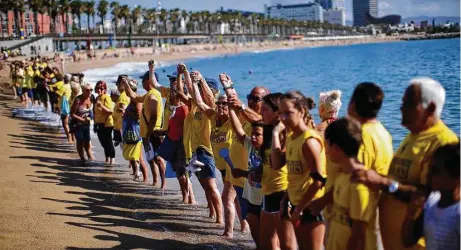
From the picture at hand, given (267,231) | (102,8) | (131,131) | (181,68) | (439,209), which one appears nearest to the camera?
(439,209)

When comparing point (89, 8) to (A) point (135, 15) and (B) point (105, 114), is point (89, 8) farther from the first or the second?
(B) point (105, 114)

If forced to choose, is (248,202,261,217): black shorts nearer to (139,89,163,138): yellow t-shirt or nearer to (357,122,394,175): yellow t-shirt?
(357,122,394,175): yellow t-shirt

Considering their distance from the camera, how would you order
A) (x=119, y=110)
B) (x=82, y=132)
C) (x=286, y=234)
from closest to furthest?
1. (x=286, y=234)
2. (x=119, y=110)
3. (x=82, y=132)

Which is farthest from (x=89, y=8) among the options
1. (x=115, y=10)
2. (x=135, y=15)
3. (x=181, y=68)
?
(x=181, y=68)

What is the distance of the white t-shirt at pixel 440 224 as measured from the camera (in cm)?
350

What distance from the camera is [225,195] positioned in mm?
6957

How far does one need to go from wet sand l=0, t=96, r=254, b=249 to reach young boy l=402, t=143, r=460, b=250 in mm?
3116

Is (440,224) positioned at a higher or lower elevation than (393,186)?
lower

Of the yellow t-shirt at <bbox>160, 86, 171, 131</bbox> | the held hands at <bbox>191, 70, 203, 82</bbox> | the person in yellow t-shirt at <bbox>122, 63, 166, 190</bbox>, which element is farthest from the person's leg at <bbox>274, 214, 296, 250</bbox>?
the person in yellow t-shirt at <bbox>122, 63, 166, 190</bbox>

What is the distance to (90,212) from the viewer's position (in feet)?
26.0

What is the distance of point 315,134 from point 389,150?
0.66m

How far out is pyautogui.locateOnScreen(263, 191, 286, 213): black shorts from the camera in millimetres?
5164

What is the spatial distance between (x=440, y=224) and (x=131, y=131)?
703 centimetres

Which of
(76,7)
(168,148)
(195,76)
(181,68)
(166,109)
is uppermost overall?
(76,7)
